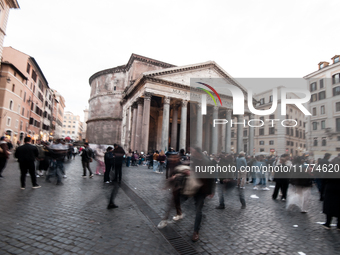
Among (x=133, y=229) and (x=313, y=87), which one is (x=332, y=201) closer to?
(x=313, y=87)

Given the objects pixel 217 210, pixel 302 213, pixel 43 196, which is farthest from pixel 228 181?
pixel 43 196

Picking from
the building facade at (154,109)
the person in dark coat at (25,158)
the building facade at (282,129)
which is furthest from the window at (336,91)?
the person in dark coat at (25,158)

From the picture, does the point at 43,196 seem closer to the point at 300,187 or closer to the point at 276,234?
the point at 276,234

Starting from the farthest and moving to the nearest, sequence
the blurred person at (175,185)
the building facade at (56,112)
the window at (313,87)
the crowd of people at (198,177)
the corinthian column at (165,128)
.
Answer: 1. the building facade at (56,112)
2. the corinthian column at (165,128)
3. the window at (313,87)
4. the blurred person at (175,185)
5. the crowd of people at (198,177)

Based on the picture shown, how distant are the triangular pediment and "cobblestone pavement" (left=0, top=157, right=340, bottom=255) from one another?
1867 centimetres

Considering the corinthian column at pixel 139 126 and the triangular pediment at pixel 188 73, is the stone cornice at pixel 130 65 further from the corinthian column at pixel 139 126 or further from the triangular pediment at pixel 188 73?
the corinthian column at pixel 139 126

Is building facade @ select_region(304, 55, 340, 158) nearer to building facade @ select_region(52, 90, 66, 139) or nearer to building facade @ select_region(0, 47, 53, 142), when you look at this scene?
building facade @ select_region(0, 47, 53, 142)

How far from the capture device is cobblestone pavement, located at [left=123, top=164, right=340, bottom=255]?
11.2ft

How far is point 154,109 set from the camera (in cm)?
3234

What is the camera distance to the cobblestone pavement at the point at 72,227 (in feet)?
10.2

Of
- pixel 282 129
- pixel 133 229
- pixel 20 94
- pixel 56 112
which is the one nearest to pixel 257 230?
pixel 133 229

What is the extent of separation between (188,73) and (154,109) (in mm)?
9119

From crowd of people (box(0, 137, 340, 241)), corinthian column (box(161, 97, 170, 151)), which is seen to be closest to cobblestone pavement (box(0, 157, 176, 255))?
crowd of people (box(0, 137, 340, 241))

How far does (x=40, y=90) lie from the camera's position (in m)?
40.1
